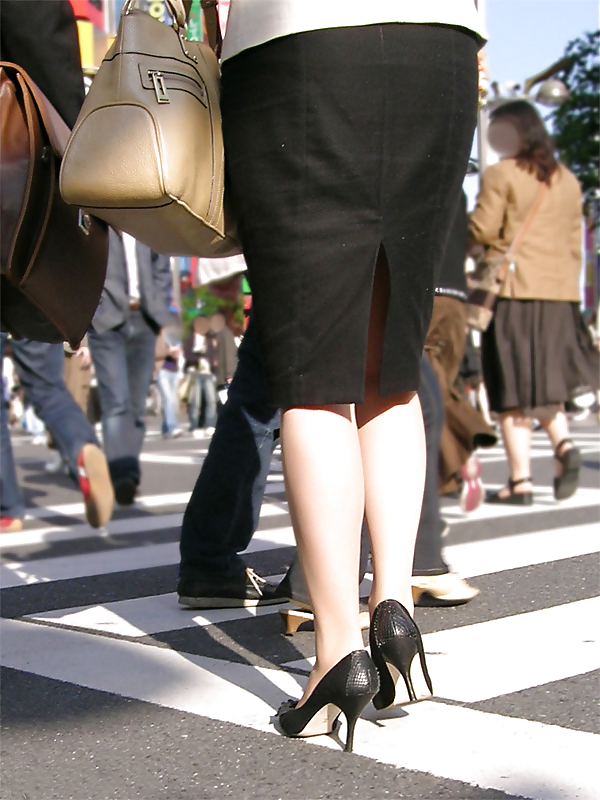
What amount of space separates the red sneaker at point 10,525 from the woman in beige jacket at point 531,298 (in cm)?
249

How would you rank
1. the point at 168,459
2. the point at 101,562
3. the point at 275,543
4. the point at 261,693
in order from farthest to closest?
the point at 168,459 → the point at 275,543 → the point at 101,562 → the point at 261,693

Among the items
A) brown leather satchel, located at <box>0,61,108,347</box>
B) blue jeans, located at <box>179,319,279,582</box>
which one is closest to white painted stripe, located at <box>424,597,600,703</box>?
blue jeans, located at <box>179,319,279,582</box>

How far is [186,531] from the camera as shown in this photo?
3.45 meters

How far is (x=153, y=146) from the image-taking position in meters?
2.16

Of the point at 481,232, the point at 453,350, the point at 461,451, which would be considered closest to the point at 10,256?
the point at 453,350


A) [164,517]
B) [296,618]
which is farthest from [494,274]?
[296,618]

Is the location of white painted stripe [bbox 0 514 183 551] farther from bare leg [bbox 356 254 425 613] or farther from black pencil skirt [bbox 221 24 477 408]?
black pencil skirt [bbox 221 24 477 408]

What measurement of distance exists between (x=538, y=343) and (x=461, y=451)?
1.34 metres

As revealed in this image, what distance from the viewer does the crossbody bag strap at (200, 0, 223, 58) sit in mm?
2732

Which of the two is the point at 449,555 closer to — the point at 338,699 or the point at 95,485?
the point at 95,485

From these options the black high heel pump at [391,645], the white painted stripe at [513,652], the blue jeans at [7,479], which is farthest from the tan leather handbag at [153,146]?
the blue jeans at [7,479]

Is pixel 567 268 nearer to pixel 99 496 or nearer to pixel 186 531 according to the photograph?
pixel 99 496

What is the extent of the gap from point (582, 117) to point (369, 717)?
26.4m

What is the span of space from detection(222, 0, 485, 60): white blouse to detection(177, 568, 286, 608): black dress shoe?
5.45ft
